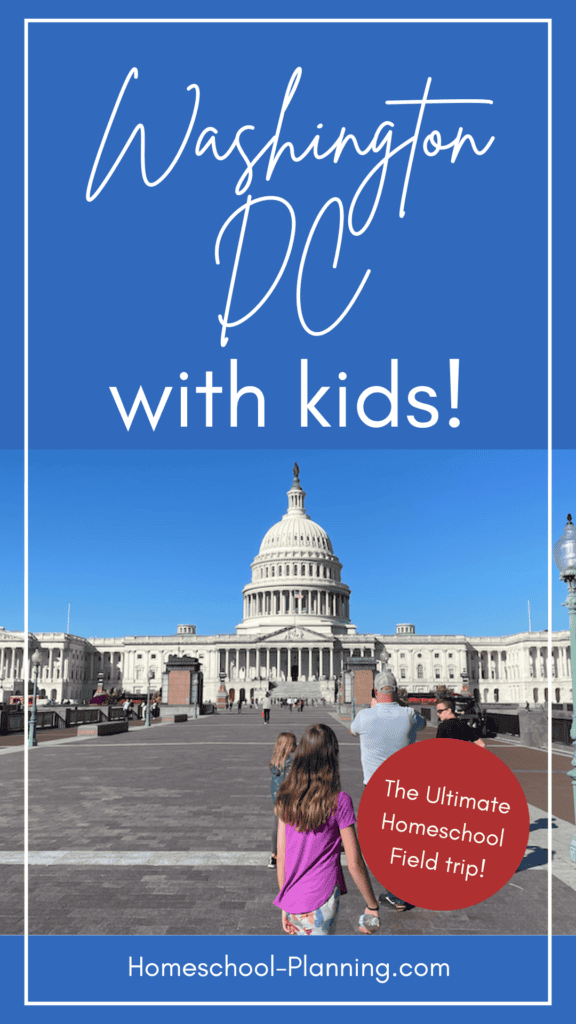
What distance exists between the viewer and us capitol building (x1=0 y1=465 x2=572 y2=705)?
433ft

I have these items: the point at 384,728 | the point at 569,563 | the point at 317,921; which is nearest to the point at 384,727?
the point at 384,728

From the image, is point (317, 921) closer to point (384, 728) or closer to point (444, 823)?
point (444, 823)

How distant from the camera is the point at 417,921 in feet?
23.1

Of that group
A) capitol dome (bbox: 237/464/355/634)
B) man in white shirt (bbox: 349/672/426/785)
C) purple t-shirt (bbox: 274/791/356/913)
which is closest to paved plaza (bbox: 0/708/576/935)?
man in white shirt (bbox: 349/672/426/785)

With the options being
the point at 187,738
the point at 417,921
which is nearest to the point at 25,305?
the point at 417,921

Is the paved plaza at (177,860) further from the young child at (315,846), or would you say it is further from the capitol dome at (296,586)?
the capitol dome at (296,586)

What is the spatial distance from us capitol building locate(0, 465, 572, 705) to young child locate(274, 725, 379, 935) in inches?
4751

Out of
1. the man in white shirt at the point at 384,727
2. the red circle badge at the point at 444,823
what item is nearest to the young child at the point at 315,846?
the red circle badge at the point at 444,823

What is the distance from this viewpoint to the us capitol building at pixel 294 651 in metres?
132

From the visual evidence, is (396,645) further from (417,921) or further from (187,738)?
(417,921)

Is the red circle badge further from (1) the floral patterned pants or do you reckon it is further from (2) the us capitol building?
(2) the us capitol building

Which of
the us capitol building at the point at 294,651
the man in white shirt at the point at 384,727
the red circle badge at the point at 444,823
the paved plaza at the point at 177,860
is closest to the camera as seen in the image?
the red circle badge at the point at 444,823

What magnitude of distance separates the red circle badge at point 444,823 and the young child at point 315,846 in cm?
17

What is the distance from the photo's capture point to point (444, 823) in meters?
4.38
